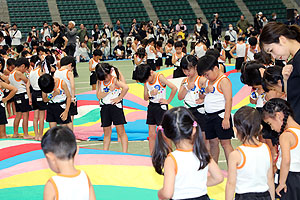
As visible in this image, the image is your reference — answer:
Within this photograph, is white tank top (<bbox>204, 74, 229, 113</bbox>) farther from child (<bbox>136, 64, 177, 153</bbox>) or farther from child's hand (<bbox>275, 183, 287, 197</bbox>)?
child's hand (<bbox>275, 183, 287, 197</bbox>)

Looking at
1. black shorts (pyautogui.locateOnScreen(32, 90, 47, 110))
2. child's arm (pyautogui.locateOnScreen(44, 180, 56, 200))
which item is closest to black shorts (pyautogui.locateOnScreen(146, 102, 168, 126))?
black shorts (pyautogui.locateOnScreen(32, 90, 47, 110))

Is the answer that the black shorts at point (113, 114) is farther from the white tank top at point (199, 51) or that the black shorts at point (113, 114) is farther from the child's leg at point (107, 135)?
the white tank top at point (199, 51)

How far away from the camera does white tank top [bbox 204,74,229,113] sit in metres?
5.26

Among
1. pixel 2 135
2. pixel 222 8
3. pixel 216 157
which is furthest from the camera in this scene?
pixel 222 8

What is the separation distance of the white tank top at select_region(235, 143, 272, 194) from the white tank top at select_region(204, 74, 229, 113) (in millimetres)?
2022

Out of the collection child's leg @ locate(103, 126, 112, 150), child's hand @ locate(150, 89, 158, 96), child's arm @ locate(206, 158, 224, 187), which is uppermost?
child's arm @ locate(206, 158, 224, 187)

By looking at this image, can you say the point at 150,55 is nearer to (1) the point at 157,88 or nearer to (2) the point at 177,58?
(2) the point at 177,58

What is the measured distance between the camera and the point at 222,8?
28156 millimetres

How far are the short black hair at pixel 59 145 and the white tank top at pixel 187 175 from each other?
64 centimetres

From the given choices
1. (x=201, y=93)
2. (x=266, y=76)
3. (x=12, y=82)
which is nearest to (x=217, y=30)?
(x=12, y=82)

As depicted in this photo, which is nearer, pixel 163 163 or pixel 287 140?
pixel 163 163

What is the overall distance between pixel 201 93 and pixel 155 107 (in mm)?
735

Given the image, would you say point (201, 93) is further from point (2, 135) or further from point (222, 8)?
point (222, 8)

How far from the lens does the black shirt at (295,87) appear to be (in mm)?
3170
